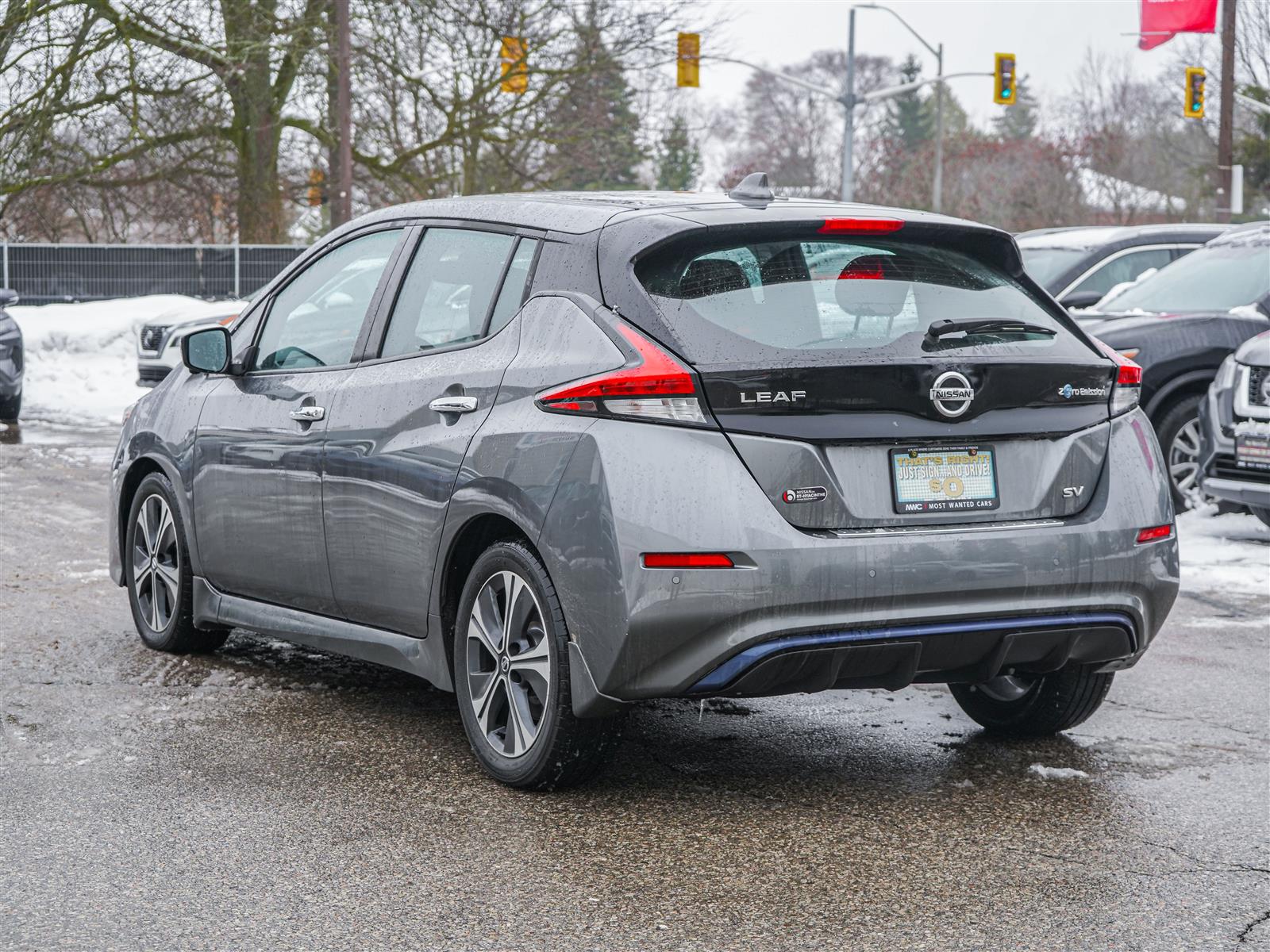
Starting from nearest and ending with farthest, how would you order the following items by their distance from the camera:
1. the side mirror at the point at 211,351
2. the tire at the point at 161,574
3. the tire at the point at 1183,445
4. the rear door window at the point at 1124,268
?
1. the side mirror at the point at 211,351
2. the tire at the point at 161,574
3. the tire at the point at 1183,445
4. the rear door window at the point at 1124,268

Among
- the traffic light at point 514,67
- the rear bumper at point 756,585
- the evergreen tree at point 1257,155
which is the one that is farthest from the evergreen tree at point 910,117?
the rear bumper at point 756,585

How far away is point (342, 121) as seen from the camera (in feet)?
92.2

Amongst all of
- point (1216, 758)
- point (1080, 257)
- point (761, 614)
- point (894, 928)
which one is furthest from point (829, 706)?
point (1080, 257)

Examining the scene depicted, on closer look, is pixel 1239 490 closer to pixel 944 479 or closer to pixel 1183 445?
pixel 1183 445

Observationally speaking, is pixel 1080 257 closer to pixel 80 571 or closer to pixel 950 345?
pixel 80 571

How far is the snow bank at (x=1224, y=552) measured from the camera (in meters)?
8.60

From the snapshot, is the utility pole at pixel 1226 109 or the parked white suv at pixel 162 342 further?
the utility pole at pixel 1226 109

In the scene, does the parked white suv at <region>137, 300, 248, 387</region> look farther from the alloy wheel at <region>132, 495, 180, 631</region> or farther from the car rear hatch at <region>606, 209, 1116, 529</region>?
the car rear hatch at <region>606, 209, 1116, 529</region>

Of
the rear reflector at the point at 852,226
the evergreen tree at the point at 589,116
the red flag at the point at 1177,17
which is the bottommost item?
the rear reflector at the point at 852,226

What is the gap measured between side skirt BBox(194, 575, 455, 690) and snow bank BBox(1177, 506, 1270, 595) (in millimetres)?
4506

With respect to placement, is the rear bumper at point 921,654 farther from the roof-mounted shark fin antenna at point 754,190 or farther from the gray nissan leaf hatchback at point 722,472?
the roof-mounted shark fin antenna at point 754,190

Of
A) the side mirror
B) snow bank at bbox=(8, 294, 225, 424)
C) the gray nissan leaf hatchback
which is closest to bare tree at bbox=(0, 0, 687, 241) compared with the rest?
snow bank at bbox=(8, 294, 225, 424)

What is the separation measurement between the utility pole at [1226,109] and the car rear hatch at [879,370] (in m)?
25.7

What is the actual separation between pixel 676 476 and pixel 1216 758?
2091mm
